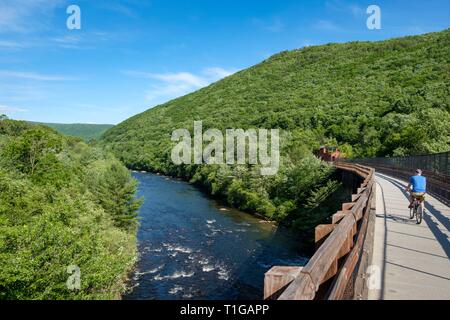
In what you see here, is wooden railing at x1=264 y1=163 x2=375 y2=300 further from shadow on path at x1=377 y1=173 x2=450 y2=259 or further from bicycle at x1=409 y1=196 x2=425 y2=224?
bicycle at x1=409 y1=196 x2=425 y2=224

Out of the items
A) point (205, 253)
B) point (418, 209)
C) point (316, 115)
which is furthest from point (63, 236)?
point (316, 115)

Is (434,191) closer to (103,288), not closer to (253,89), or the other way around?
(103,288)

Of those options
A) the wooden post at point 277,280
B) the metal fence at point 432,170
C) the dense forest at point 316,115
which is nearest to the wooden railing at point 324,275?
the wooden post at point 277,280

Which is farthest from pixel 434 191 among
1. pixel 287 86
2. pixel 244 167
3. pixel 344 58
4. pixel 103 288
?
pixel 344 58

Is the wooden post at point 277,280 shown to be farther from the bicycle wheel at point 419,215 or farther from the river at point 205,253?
the river at point 205,253

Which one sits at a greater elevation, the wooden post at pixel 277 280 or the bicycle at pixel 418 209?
the wooden post at pixel 277 280

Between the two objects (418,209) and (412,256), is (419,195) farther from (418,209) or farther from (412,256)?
(412,256)

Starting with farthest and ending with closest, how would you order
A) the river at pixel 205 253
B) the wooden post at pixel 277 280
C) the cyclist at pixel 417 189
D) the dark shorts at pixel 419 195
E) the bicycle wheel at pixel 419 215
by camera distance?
the river at pixel 205 253 → the cyclist at pixel 417 189 → the dark shorts at pixel 419 195 → the bicycle wheel at pixel 419 215 → the wooden post at pixel 277 280

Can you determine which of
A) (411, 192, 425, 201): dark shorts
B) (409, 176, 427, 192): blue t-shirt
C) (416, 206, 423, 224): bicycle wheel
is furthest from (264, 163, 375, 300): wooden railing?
(409, 176, 427, 192): blue t-shirt
